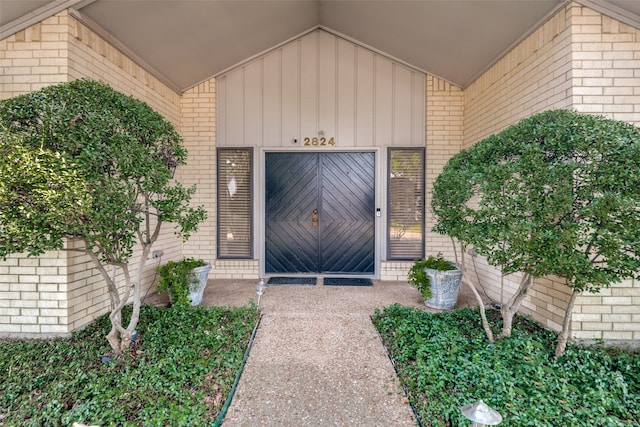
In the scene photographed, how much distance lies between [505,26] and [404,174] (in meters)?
2.26

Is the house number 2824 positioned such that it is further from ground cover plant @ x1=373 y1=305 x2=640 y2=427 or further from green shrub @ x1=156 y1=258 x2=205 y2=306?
ground cover plant @ x1=373 y1=305 x2=640 y2=427

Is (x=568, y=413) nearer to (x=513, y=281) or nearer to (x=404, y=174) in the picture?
(x=513, y=281)

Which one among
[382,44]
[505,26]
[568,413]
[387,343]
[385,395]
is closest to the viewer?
[568,413]

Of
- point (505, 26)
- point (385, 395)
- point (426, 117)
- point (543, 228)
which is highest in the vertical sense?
point (505, 26)

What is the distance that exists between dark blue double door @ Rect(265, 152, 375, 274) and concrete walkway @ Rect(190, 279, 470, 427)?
3.93 ft

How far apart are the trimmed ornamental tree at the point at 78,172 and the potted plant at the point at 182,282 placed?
2.82 ft

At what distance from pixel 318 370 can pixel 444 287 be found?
193 centimetres

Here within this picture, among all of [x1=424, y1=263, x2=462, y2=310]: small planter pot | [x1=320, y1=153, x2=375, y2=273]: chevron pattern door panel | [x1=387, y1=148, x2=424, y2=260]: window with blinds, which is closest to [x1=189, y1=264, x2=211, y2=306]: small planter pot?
[x1=320, y1=153, x2=375, y2=273]: chevron pattern door panel

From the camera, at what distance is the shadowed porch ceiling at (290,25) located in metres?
2.89

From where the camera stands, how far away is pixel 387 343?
8.73ft

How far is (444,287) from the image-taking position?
3449 millimetres

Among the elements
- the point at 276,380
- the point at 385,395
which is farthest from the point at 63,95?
the point at 385,395

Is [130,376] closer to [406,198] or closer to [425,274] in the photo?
[425,274]

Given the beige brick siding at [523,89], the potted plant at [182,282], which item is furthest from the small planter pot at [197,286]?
the beige brick siding at [523,89]
